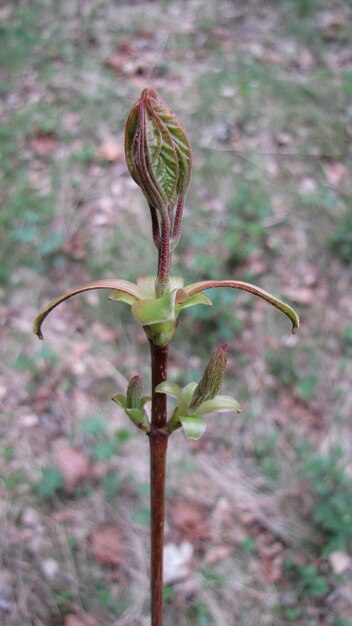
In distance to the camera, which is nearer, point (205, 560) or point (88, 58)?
point (205, 560)

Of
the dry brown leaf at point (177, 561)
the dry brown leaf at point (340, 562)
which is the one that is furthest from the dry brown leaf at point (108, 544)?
the dry brown leaf at point (340, 562)

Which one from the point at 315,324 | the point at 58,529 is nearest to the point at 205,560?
the point at 58,529

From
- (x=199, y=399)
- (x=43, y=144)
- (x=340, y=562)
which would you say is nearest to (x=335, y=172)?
(x=43, y=144)

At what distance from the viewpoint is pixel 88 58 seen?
3.24 meters

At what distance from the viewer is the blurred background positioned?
1755mm

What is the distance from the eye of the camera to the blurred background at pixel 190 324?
1755 mm

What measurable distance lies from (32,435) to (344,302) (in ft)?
4.45

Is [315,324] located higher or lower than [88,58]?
lower

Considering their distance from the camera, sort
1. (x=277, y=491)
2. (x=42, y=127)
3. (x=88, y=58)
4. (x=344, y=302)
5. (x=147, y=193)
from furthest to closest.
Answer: (x=88, y=58), (x=42, y=127), (x=344, y=302), (x=277, y=491), (x=147, y=193)

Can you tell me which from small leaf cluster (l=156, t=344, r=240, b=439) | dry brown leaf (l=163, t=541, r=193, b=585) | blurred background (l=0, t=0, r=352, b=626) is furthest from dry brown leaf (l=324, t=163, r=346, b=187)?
small leaf cluster (l=156, t=344, r=240, b=439)

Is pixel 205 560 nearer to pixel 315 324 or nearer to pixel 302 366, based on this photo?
pixel 302 366

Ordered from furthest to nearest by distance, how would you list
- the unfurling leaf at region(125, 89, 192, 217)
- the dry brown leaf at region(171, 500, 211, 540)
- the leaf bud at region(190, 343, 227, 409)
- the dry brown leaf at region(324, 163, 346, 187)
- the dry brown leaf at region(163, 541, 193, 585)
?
the dry brown leaf at region(324, 163, 346, 187), the dry brown leaf at region(171, 500, 211, 540), the dry brown leaf at region(163, 541, 193, 585), the leaf bud at region(190, 343, 227, 409), the unfurling leaf at region(125, 89, 192, 217)

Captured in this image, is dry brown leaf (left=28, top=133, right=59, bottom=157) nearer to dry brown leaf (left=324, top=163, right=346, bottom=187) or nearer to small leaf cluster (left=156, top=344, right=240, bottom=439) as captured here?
dry brown leaf (left=324, top=163, right=346, bottom=187)

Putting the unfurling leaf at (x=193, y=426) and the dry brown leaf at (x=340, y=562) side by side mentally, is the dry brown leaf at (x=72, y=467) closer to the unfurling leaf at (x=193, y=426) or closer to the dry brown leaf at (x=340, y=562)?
the dry brown leaf at (x=340, y=562)
